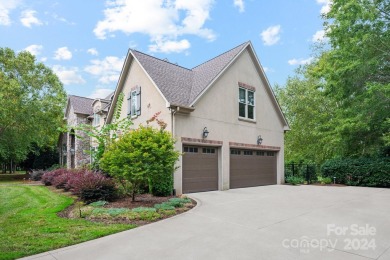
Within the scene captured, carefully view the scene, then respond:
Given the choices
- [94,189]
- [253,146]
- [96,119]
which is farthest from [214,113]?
[96,119]

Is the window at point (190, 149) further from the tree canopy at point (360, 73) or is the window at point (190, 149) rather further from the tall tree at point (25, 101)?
the tall tree at point (25, 101)

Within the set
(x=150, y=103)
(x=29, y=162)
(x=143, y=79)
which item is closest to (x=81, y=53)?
(x=143, y=79)

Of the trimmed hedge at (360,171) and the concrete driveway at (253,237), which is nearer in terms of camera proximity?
the concrete driveway at (253,237)

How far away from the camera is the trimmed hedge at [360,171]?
1626 centimetres

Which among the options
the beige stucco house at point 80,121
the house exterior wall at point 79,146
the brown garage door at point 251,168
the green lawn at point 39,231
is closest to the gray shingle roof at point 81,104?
the beige stucco house at point 80,121

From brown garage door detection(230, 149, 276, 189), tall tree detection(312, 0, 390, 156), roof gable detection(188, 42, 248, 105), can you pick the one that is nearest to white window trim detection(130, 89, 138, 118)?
roof gable detection(188, 42, 248, 105)

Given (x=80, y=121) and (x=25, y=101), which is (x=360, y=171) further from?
(x=25, y=101)

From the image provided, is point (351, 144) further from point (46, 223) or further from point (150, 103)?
point (46, 223)

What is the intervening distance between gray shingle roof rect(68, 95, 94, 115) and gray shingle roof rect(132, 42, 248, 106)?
12.8 meters

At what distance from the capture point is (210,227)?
643cm

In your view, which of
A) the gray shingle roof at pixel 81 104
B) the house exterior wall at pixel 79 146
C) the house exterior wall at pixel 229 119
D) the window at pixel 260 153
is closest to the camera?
the house exterior wall at pixel 229 119

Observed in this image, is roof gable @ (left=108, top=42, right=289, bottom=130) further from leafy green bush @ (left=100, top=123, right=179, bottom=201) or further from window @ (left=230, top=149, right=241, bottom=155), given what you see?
window @ (left=230, top=149, right=241, bottom=155)

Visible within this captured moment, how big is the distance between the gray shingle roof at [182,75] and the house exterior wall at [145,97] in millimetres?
466

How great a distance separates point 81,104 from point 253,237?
25.0m
